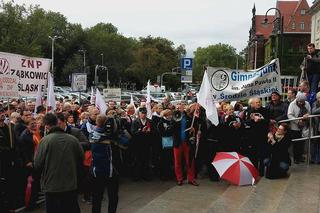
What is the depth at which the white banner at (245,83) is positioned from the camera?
35.9ft

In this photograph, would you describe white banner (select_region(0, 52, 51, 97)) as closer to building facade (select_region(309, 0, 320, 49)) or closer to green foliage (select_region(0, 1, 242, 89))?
building facade (select_region(309, 0, 320, 49))

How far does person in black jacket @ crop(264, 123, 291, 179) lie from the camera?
929 centimetres

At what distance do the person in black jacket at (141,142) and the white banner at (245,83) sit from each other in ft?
5.58

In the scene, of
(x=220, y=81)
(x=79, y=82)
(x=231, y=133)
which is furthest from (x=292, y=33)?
(x=231, y=133)

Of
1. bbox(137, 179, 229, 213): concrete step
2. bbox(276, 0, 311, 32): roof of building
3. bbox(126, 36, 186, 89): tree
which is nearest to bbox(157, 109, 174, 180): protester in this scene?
bbox(137, 179, 229, 213): concrete step

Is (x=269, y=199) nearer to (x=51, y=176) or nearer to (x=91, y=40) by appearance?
(x=51, y=176)

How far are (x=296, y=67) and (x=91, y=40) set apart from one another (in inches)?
1956

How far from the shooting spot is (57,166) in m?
5.95

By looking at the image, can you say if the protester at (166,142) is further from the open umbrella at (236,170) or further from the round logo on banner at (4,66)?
the round logo on banner at (4,66)

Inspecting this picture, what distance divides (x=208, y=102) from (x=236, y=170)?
1.49m

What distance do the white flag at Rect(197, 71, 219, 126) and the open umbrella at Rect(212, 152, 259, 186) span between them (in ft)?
2.68

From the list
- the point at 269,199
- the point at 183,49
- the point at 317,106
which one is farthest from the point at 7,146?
the point at 183,49

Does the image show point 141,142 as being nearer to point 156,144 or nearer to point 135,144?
point 135,144

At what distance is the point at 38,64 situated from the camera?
1004 centimetres
